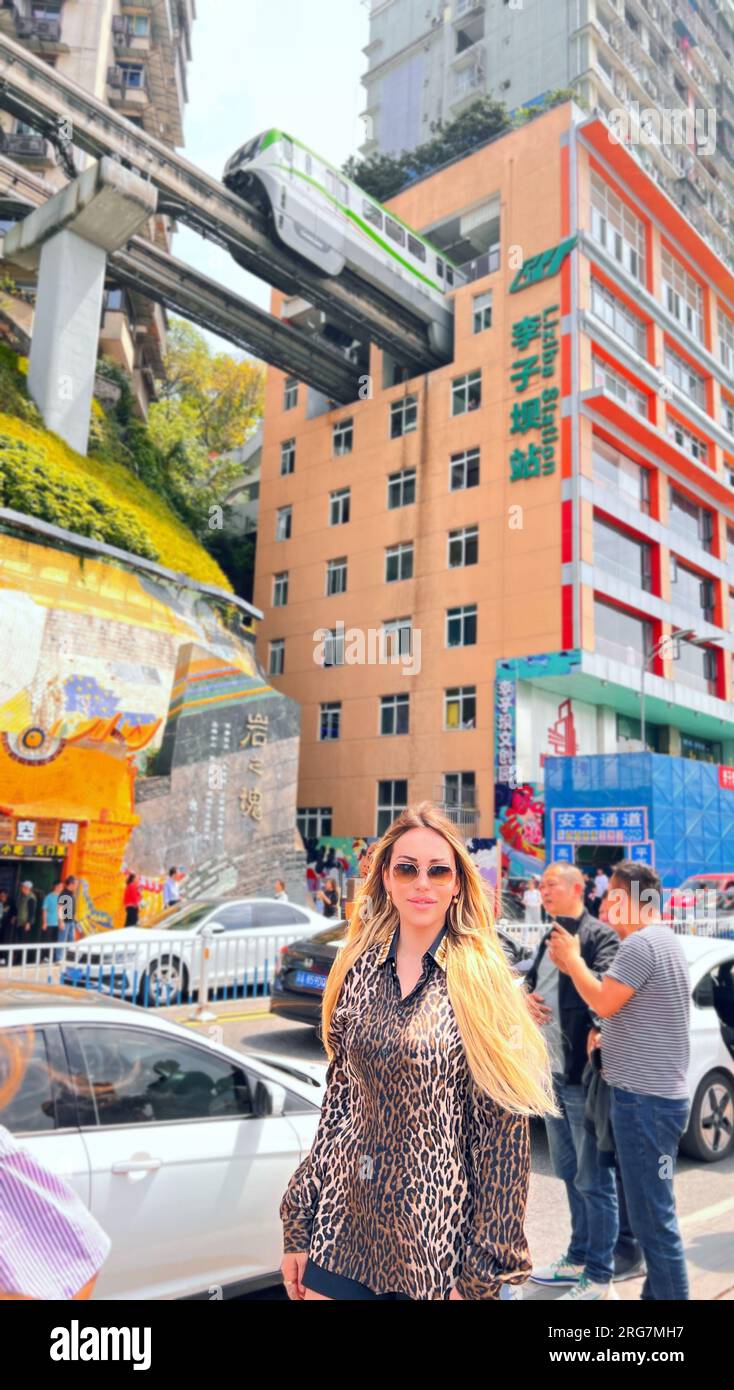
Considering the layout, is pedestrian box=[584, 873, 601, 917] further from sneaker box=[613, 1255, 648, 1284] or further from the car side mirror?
the car side mirror

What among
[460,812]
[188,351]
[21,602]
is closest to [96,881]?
[21,602]

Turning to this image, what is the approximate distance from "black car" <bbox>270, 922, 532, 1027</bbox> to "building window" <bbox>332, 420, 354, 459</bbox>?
1196 inches

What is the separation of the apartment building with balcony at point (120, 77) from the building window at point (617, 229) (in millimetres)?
Answer: 16662

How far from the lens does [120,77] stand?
45.3 m

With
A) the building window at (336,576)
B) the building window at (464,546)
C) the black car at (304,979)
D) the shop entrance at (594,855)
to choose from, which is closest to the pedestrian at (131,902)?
the black car at (304,979)

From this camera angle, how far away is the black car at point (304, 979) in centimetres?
931

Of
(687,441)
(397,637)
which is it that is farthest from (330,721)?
(687,441)

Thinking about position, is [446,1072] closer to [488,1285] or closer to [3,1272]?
[488,1285]

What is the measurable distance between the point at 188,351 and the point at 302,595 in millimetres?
22386

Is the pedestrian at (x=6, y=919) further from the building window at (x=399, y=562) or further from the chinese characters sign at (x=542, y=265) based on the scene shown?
the chinese characters sign at (x=542, y=265)

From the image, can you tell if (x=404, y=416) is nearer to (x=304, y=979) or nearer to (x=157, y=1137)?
(x=304, y=979)

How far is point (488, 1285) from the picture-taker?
2104 millimetres

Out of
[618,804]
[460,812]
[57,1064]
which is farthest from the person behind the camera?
[460,812]

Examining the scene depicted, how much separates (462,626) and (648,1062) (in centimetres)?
2839
